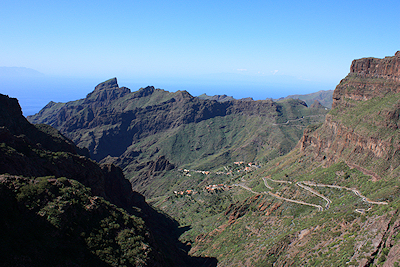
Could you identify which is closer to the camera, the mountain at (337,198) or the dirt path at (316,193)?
the mountain at (337,198)

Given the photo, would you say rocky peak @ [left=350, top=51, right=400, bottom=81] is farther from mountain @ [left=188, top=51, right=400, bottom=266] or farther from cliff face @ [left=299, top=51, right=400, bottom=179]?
mountain @ [left=188, top=51, right=400, bottom=266]

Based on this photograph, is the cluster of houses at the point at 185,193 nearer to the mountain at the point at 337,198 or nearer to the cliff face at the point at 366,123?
the mountain at the point at 337,198

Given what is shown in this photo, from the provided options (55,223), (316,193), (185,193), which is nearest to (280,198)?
(316,193)

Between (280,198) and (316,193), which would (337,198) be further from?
(280,198)

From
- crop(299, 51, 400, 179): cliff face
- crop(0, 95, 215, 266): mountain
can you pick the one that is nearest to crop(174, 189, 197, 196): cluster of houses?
crop(299, 51, 400, 179): cliff face

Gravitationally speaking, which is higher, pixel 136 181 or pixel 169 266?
pixel 169 266

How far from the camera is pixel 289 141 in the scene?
584ft

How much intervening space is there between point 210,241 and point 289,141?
123251 millimetres

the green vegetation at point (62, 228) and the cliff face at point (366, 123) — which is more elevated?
the cliff face at point (366, 123)

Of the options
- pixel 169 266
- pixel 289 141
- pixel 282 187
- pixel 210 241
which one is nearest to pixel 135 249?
pixel 169 266

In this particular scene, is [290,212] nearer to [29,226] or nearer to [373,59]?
[29,226]

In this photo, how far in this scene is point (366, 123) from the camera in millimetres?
73875

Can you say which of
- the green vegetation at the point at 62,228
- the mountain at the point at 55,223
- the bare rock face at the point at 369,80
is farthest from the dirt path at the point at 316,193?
the green vegetation at the point at 62,228

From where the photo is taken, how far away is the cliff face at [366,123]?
6334 cm
